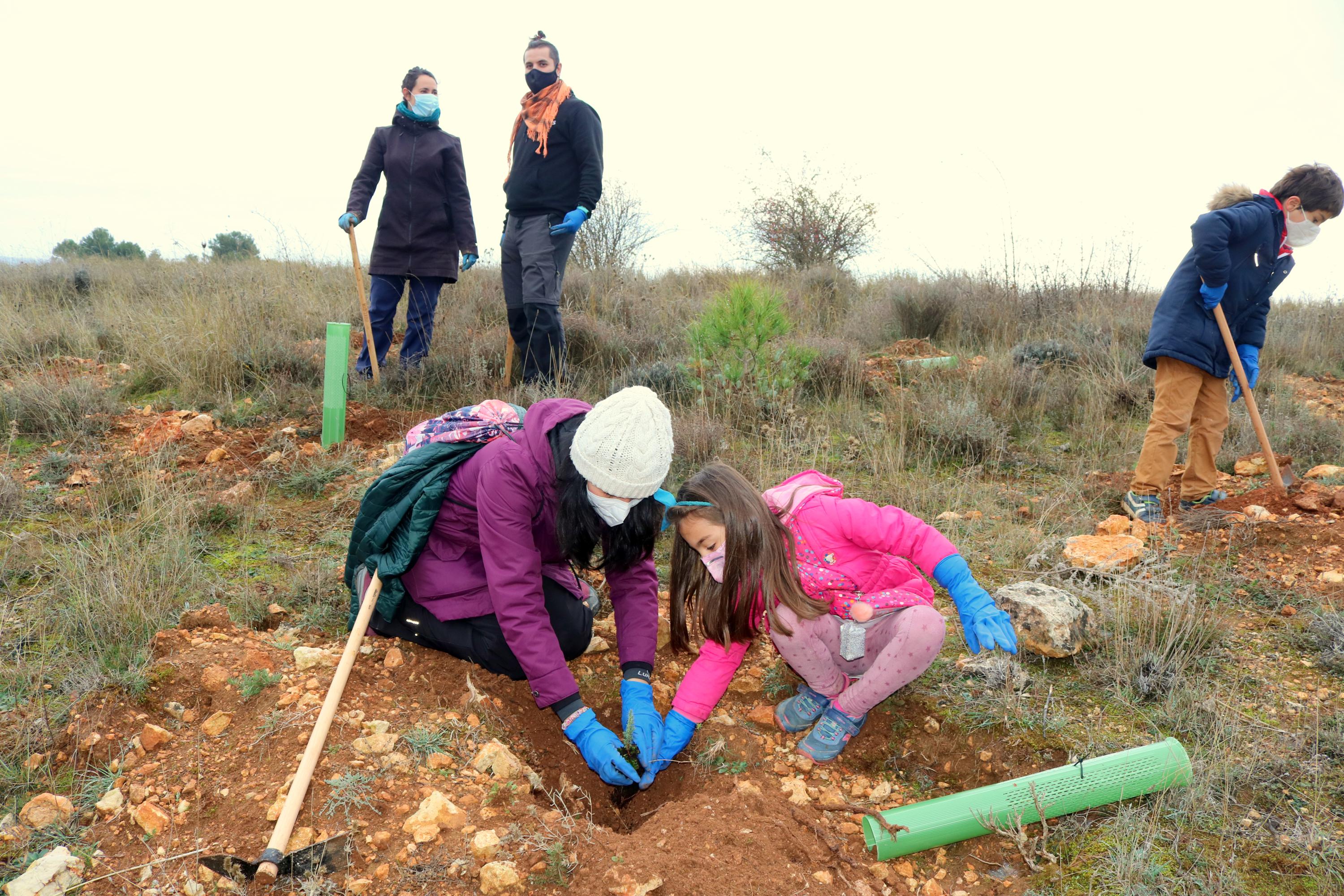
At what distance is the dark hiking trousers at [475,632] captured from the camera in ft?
8.09

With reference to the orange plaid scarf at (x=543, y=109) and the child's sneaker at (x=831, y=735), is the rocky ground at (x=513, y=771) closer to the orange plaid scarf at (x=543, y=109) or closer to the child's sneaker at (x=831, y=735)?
the child's sneaker at (x=831, y=735)

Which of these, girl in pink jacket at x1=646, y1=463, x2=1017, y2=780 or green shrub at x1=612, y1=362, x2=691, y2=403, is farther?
green shrub at x1=612, y1=362, x2=691, y2=403

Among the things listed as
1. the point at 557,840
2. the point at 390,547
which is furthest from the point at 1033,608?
the point at 390,547

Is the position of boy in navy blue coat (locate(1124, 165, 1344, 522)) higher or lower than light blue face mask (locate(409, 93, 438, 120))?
lower

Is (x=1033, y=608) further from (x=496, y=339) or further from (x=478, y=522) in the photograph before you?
(x=496, y=339)

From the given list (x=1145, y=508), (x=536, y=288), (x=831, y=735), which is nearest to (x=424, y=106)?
(x=536, y=288)

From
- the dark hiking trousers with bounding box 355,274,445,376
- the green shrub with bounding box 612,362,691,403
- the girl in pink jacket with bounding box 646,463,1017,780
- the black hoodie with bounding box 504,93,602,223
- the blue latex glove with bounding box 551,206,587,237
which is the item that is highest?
the black hoodie with bounding box 504,93,602,223

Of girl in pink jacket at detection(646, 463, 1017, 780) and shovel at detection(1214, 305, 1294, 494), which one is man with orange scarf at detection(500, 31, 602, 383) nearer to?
girl in pink jacket at detection(646, 463, 1017, 780)

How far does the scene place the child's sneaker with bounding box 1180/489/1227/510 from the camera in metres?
4.05

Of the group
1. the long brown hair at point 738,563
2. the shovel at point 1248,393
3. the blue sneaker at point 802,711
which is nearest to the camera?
the long brown hair at point 738,563

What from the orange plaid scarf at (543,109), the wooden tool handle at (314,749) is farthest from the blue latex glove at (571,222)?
the wooden tool handle at (314,749)

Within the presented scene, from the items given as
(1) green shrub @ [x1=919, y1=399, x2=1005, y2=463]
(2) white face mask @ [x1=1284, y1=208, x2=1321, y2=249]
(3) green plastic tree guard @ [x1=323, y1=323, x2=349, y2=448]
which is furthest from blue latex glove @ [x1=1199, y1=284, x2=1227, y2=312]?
(3) green plastic tree guard @ [x1=323, y1=323, x2=349, y2=448]

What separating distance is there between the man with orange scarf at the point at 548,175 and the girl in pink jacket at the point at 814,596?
2.97 metres

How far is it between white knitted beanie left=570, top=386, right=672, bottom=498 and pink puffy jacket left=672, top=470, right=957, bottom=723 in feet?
1.54
